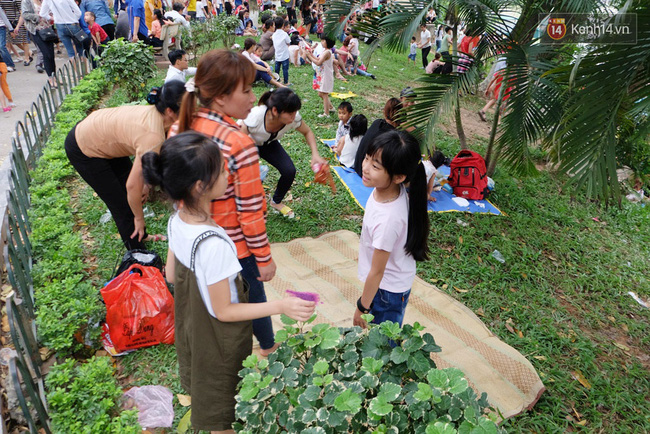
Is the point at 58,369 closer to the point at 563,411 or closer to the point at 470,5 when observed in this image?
the point at 563,411

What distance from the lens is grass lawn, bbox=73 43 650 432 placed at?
2.80 m

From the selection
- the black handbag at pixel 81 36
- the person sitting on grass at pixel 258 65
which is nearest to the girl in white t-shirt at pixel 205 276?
the person sitting on grass at pixel 258 65

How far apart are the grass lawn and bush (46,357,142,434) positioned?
287 millimetres

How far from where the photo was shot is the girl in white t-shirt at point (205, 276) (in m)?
1.51

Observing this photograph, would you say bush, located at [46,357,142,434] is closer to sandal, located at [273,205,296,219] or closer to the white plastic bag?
the white plastic bag

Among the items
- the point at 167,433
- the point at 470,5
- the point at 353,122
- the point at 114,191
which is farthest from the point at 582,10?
the point at 167,433

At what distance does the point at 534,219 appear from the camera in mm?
5117

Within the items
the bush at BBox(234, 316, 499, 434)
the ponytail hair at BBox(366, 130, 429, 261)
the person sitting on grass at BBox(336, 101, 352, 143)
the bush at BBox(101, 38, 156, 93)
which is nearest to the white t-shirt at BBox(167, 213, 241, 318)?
the bush at BBox(234, 316, 499, 434)

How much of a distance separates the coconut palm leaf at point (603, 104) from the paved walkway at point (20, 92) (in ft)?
19.9

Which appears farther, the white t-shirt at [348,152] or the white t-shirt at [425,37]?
the white t-shirt at [425,37]

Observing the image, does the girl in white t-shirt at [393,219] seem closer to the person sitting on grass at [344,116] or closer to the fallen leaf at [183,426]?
the fallen leaf at [183,426]

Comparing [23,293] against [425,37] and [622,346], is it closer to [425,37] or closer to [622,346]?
[622,346]

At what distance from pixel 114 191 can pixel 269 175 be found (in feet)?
7.83

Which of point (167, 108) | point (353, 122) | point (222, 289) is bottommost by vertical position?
point (353, 122)
